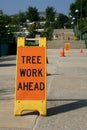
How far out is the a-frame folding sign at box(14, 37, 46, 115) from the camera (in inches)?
348

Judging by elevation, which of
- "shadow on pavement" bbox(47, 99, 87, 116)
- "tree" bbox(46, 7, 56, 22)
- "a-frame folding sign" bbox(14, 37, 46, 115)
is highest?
"tree" bbox(46, 7, 56, 22)

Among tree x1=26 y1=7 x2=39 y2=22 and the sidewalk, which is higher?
tree x1=26 y1=7 x2=39 y2=22

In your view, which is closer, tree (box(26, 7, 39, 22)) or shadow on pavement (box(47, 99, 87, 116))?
shadow on pavement (box(47, 99, 87, 116))

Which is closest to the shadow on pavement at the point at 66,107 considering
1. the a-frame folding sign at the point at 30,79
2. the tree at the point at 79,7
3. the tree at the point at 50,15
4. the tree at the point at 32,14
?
the a-frame folding sign at the point at 30,79

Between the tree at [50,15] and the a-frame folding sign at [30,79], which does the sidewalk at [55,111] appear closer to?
the a-frame folding sign at [30,79]

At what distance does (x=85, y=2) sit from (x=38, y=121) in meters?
103

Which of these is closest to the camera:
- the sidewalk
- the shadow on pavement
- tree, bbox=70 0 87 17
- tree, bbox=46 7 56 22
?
the sidewalk

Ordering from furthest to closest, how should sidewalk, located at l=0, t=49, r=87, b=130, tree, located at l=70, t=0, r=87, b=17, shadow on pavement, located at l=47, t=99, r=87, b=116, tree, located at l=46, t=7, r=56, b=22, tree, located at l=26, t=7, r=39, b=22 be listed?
1. tree, located at l=46, t=7, r=56, b=22
2. tree, located at l=26, t=7, r=39, b=22
3. tree, located at l=70, t=0, r=87, b=17
4. shadow on pavement, located at l=47, t=99, r=87, b=116
5. sidewalk, located at l=0, t=49, r=87, b=130

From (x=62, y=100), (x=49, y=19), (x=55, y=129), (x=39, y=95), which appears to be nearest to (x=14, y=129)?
(x=55, y=129)

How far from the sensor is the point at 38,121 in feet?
27.3

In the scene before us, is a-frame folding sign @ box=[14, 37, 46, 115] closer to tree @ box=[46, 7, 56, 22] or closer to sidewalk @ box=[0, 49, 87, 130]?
sidewalk @ box=[0, 49, 87, 130]

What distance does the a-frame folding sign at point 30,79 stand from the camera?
29.0 feet

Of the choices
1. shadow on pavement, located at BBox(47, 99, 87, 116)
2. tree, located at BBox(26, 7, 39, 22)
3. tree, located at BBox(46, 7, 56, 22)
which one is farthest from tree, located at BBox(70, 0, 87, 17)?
shadow on pavement, located at BBox(47, 99, 87, 116)

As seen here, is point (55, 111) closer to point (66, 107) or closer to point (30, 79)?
point (66, 107)
